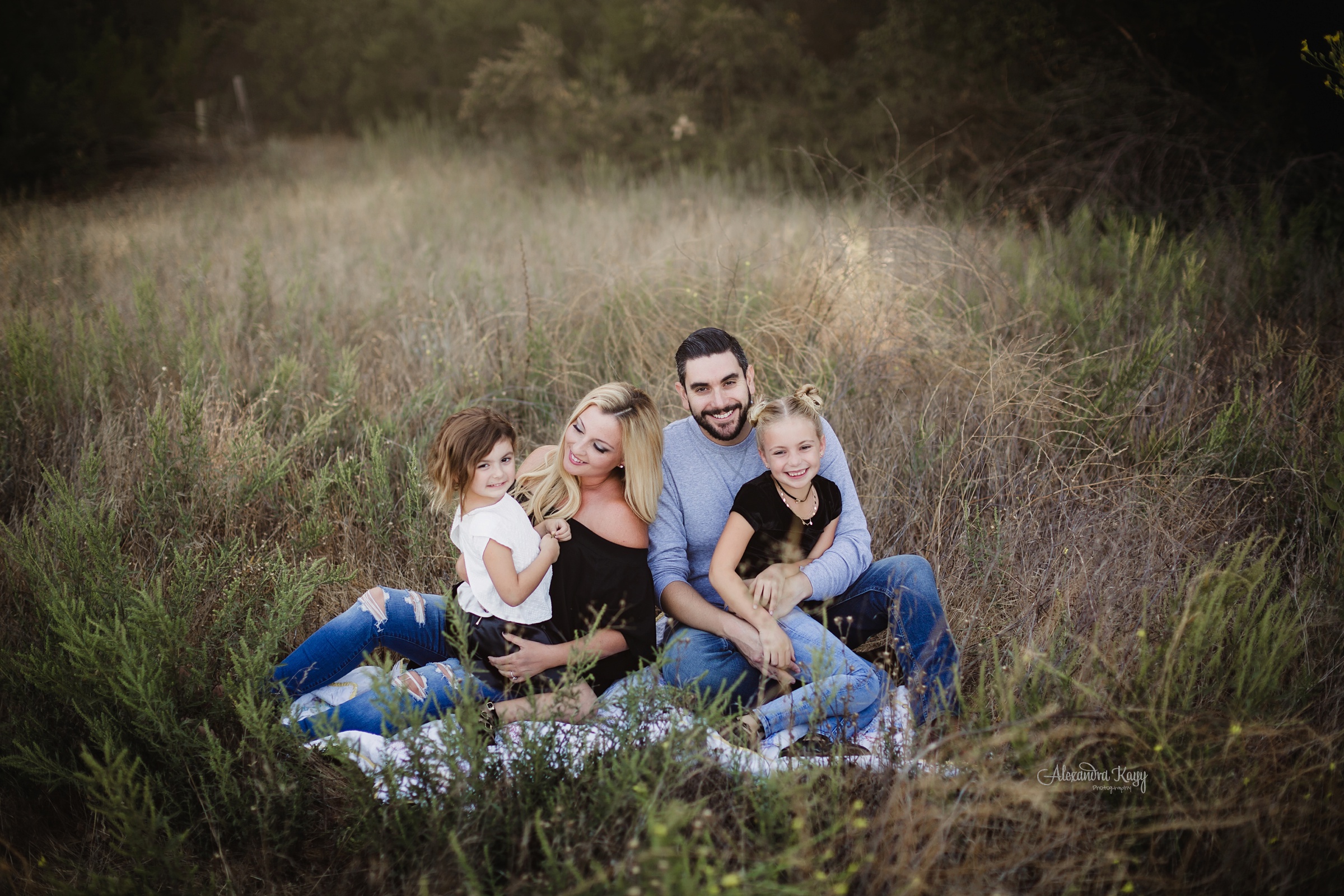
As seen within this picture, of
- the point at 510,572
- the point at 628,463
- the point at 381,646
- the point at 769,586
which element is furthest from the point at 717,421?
the point at 381,646

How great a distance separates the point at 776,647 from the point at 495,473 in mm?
1123

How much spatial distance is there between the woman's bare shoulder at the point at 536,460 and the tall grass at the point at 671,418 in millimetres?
685

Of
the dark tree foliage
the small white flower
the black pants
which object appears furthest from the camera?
the small white flower

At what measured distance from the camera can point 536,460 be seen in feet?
10.1

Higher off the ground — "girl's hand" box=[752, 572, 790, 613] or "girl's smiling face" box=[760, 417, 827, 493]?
"girl's smiling face" box=[760, 417, 827, 493]

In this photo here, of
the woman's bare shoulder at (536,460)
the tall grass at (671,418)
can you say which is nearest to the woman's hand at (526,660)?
the tall grass at (671,418)

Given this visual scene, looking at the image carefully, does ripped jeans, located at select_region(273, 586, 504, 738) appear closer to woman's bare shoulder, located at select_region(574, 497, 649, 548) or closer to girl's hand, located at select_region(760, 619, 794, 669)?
woman's bare shoulder, located at select_region(574, 497, 649, 548)

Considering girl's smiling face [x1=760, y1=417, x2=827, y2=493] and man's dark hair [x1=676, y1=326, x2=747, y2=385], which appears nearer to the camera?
girl's smiling face [x1=760, y1=417, x2=827, y2=493]

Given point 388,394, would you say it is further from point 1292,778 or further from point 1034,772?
point 1292,778

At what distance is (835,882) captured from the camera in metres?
1.73

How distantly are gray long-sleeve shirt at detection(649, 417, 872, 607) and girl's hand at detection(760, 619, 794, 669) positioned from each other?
0.34 meters

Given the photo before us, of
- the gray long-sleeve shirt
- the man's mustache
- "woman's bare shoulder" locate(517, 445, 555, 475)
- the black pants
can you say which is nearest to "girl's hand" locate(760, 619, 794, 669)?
the gray long-sleeve shirt

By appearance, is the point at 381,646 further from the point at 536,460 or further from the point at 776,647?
the point at 776,647

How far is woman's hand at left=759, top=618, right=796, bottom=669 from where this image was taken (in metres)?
2.53
